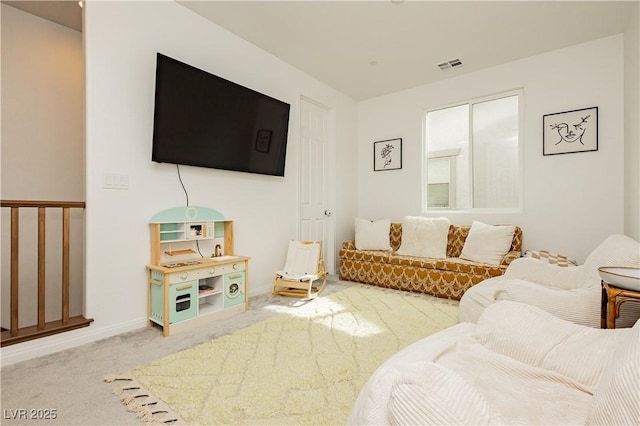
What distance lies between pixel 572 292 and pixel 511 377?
1024 mm

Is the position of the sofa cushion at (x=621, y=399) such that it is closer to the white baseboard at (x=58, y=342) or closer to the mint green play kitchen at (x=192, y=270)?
the mint green play kitchen at (x=192, y=270)

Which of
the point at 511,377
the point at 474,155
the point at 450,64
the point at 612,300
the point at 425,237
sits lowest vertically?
the point at 511,377

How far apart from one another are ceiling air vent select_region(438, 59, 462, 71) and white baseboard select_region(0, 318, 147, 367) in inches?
171

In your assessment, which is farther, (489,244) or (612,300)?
(489,244)

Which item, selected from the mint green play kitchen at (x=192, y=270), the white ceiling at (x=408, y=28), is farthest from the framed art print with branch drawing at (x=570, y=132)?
the mint green play kitchen at (x=192, y=270)

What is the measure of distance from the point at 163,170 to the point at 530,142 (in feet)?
13.4

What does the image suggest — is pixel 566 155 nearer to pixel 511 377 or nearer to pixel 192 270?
pixel 511 377

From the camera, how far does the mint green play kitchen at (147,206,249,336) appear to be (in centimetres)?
249

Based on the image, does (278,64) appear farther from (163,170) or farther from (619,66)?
(619,66)

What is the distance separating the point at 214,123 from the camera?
9.75ft

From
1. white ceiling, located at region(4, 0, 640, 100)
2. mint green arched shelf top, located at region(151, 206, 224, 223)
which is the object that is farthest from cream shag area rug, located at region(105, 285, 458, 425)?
white ceiling, located at region(4, 0, 640, 100)

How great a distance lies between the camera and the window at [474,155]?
3990 millimetres

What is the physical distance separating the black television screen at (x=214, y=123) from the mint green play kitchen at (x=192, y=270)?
54 cm

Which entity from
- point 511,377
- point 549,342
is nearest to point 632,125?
point 549,342
